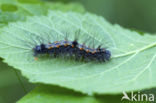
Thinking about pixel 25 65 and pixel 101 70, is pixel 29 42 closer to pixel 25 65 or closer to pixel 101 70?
pixel 25 65

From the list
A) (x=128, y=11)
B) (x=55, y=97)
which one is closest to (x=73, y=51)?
(x=55, y=97)

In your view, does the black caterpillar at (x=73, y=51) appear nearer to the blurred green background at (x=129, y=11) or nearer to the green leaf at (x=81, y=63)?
the green leaf at (x=81, y=63)

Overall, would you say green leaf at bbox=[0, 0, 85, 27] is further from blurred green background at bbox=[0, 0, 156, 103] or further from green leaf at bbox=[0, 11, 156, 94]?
blurred green background at bbox=[0, 0, 156, 103]

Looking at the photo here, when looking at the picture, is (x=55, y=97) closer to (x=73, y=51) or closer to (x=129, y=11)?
(x=73, y=51)

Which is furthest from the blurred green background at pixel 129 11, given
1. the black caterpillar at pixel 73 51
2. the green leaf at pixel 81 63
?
the black caterpillar at pixel 73 51

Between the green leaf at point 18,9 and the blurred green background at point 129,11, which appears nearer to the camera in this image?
the green leaf at point 18,9

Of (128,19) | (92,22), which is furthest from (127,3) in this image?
(92,22)
